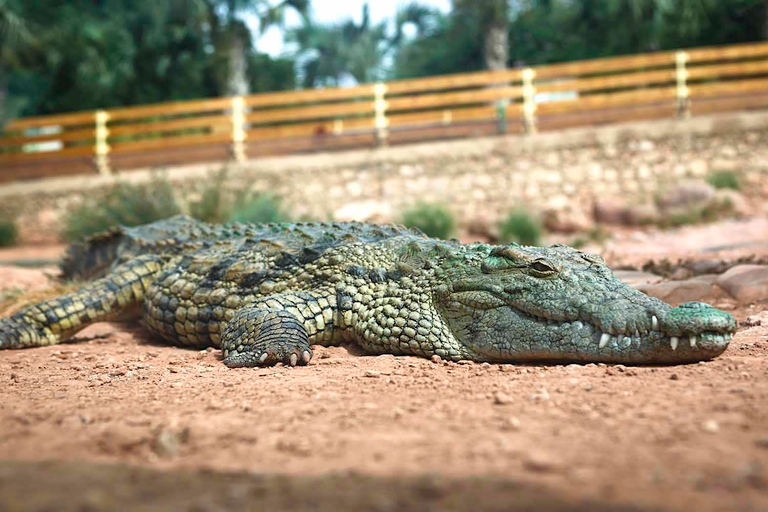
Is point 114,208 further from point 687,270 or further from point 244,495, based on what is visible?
point 244,495

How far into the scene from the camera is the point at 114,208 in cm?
970

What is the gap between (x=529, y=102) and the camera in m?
14.0

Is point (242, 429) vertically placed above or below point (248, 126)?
below

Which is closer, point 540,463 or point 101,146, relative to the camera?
point 540,463

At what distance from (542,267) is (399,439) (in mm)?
1542

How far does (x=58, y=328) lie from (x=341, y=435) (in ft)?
11.1

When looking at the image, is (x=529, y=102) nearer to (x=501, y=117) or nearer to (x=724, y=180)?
(x=501, y=117)

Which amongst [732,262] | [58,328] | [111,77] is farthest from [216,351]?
[111,77]

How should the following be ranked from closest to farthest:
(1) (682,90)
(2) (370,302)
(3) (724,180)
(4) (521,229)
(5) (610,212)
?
(2) (370,302) < (4) (521,229) < (5) (610,212) < (3) (724,180) < (1) (682,90)

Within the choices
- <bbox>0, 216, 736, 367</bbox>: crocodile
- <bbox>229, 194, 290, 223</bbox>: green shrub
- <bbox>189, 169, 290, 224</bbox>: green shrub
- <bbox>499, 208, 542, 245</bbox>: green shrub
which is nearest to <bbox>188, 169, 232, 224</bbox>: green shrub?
<bbox>189, 169, 290, 224</bbox>: green shrub

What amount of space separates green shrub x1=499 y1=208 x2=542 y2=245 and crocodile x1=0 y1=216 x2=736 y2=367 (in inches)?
249

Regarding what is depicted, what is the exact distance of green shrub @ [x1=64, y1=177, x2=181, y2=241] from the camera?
9.46m

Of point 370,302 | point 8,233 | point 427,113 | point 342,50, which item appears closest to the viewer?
point 370,302

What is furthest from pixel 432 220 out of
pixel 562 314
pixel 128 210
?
pixel 562 314
